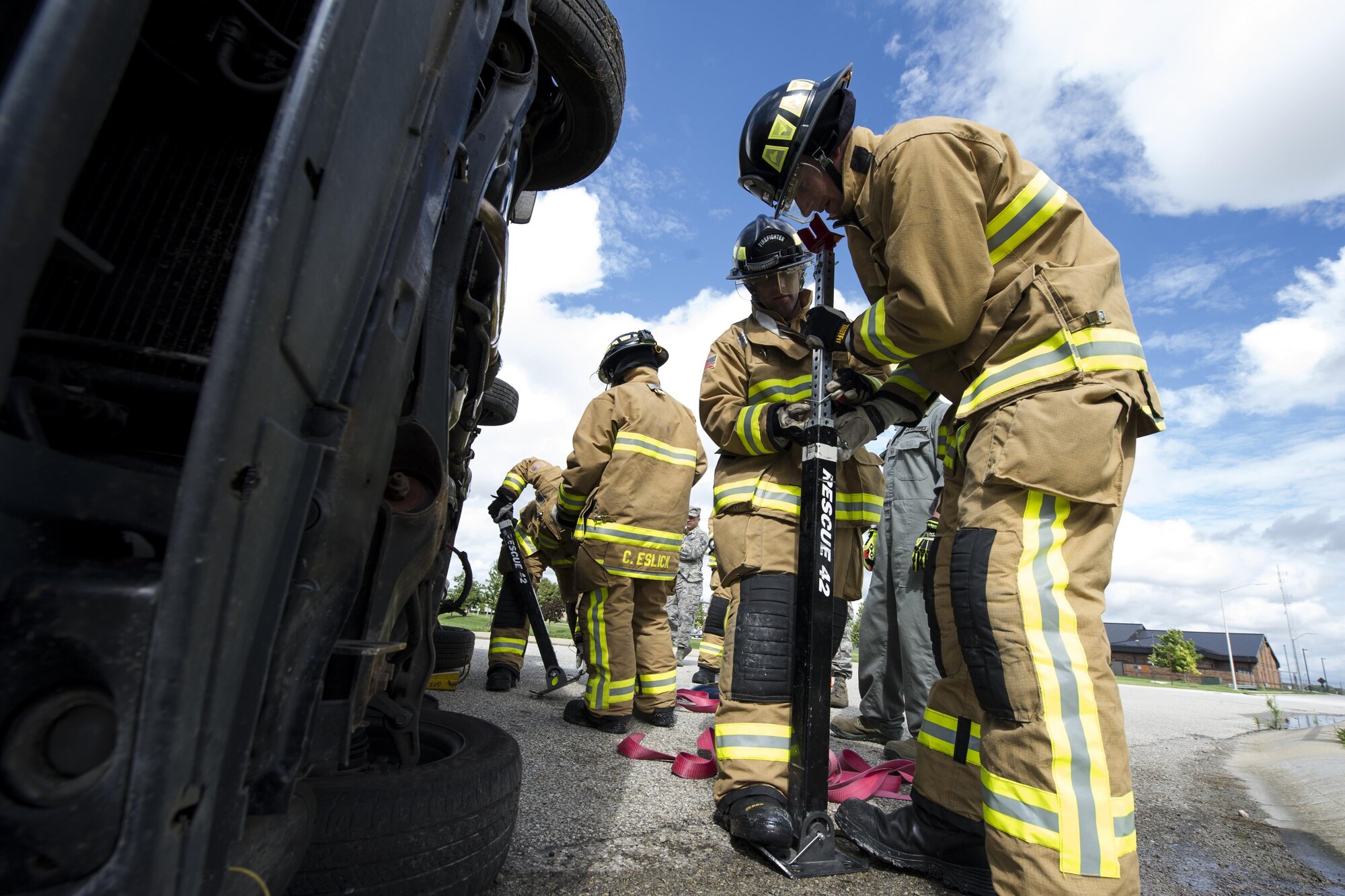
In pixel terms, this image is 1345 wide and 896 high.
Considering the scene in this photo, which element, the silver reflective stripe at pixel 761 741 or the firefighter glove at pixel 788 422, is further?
the firefighter glove at pixel 788 422

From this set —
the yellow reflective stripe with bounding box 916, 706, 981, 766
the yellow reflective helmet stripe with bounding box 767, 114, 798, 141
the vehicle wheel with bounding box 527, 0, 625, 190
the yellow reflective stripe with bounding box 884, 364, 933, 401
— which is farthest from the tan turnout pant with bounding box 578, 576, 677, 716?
the yellow reflective helmet stripe with bounding box 767, 114, 798, 141

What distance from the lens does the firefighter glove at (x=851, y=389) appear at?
2.34 metres

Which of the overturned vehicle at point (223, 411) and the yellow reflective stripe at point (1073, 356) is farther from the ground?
the yellow reflective stripe at point (1073, 356)

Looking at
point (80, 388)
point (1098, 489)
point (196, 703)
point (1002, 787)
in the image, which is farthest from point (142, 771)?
point (1098, 489)

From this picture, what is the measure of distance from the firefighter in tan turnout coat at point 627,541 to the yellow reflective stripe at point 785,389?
56.1 inches

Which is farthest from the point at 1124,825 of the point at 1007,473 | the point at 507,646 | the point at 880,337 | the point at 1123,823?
the point at 507,646

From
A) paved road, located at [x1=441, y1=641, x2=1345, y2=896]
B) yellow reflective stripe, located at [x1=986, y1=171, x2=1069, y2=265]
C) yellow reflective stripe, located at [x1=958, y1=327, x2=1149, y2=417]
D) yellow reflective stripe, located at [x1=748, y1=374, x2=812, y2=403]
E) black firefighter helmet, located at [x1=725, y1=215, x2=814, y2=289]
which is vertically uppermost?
black firefighter helmet, located at [x1=725, y1=215, x2=814, y2=289]

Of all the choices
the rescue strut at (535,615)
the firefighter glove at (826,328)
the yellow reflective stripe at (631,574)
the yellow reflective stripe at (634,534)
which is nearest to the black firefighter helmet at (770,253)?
the firefighter glove at (826,328)

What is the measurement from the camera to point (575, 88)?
2205 mm

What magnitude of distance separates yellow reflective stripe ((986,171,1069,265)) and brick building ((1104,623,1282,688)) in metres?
61.0

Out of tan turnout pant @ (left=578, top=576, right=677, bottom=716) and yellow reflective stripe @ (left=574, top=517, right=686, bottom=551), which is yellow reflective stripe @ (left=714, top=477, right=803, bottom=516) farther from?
tan turnout pant @ (left=578, top=576, right=677, bottom=716)

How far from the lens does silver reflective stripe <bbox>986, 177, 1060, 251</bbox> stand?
73.7 inches

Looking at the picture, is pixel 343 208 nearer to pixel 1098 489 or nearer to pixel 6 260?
pixel 6 260

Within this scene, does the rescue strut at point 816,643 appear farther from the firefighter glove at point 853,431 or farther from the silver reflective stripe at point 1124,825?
the silver reflective stripe at point 1124,825
